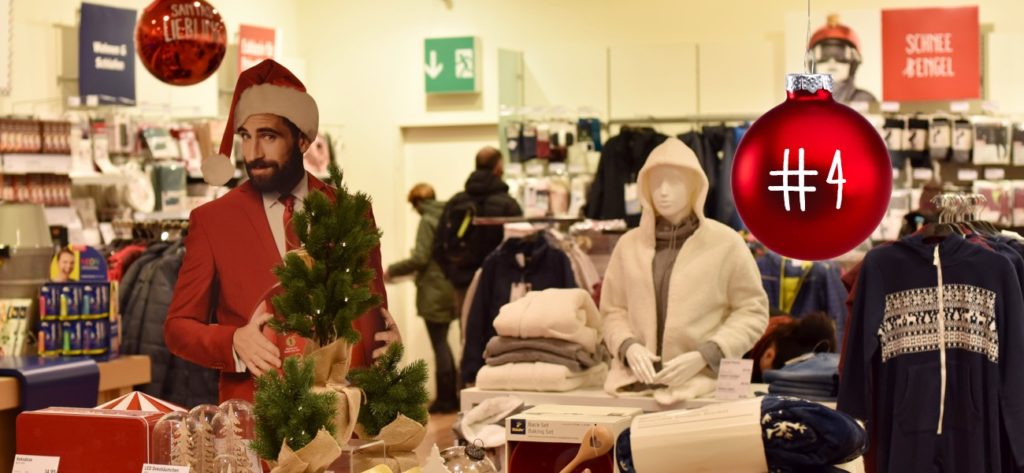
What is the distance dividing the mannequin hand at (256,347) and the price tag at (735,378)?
1513mm

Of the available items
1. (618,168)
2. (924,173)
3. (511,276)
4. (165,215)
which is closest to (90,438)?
(511,276)

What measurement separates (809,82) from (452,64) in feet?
25.3

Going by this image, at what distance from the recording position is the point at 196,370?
6262mm

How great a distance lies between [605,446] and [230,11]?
818 centimetres

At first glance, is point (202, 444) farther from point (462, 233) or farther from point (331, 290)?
point (462, 233)

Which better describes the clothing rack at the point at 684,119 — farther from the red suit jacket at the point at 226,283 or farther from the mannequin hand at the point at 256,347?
the mannequin hand at the point at 256,347

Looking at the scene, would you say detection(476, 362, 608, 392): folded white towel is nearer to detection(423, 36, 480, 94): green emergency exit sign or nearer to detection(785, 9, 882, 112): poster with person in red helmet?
detection(785, 9, 882, 112): poster with person in red helmet

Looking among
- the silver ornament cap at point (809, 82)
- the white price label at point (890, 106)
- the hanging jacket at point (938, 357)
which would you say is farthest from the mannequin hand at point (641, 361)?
the white price label at point (890, 106)

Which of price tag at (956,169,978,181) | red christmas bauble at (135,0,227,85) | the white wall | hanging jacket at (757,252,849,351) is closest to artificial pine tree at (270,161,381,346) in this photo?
red christmas bauble at (135,0,227,85)

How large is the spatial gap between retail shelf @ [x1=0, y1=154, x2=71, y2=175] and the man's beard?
13.6ft

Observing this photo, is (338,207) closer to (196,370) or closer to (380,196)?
(196,370)

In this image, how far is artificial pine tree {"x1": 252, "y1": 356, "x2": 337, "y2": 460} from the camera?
7.79 ft

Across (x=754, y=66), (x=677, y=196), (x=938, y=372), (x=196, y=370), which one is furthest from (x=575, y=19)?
(x=938, y=372)

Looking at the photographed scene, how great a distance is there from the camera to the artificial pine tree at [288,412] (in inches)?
93.5
